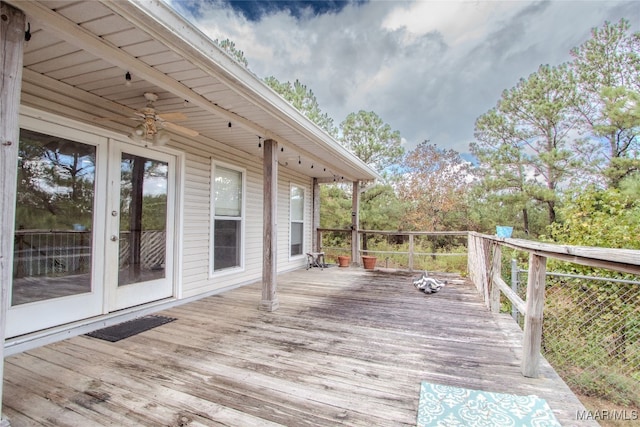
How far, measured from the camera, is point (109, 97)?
3062 mm

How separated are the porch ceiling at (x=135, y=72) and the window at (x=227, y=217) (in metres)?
0.97

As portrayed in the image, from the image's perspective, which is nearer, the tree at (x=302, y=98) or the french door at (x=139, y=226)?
the french door at (x=139, y=226)

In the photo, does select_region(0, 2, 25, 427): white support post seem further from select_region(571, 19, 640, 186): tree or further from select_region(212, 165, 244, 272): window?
select_region(571, 19, 640, 186): tree

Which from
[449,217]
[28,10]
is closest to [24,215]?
[28,10]

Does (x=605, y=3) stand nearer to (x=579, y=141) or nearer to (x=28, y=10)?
(x=579, y=141)

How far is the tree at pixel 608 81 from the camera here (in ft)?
29.3

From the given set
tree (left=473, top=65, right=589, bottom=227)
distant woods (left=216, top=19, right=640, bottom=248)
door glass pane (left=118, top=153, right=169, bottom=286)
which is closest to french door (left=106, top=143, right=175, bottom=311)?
door glass pane (left=118, top=153, right=169, bottom=286)

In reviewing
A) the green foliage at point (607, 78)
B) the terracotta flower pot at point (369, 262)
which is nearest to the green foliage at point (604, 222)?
the green foliage at point (607, 78)

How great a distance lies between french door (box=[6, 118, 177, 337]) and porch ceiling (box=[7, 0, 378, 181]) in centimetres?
35

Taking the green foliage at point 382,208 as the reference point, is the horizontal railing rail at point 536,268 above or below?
below

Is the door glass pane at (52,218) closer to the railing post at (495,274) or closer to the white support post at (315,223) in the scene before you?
the railing post at (495,274)

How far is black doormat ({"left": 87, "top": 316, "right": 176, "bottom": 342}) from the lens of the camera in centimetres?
284

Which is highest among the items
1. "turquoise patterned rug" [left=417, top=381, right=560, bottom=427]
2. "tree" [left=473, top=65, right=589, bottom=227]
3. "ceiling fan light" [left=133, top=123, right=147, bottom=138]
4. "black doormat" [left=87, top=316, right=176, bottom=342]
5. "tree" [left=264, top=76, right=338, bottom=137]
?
"tree" [left=264, top=76, right=338, bottom=137]

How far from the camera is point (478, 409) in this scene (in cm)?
177
